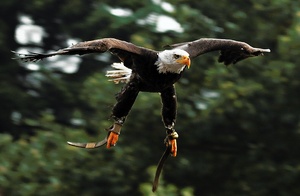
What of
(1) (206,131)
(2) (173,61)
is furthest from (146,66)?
(1) (206,131)

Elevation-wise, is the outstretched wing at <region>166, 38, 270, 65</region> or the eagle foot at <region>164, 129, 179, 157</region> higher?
the outstretched wing at <region>166, 38, 270, 65</region>

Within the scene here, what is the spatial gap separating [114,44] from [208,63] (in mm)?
8216

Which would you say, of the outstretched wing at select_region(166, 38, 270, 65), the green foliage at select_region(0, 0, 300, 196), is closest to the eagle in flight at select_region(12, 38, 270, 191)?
the outstretched wing at select_region(166, 38, 270, 65)

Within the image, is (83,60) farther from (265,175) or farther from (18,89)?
(265,175)

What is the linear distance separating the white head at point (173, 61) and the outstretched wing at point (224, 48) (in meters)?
0.23

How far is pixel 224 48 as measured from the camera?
5.38 m

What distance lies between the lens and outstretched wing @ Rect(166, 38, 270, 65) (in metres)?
5.02

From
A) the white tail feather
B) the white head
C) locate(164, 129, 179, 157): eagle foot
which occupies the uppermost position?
the white head

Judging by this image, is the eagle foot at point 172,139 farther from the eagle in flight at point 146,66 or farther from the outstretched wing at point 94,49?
the outstretched wing at point 94,49

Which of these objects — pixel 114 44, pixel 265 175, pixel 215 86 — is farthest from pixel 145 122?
pixel 114 44

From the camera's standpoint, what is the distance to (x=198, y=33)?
12.4 meters

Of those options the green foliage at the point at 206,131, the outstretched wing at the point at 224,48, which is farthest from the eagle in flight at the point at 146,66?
the green foliage at the point at 206,131

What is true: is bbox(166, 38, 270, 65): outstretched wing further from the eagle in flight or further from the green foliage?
the green foliage

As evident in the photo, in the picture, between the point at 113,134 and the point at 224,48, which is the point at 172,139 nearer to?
the point at 113,134
